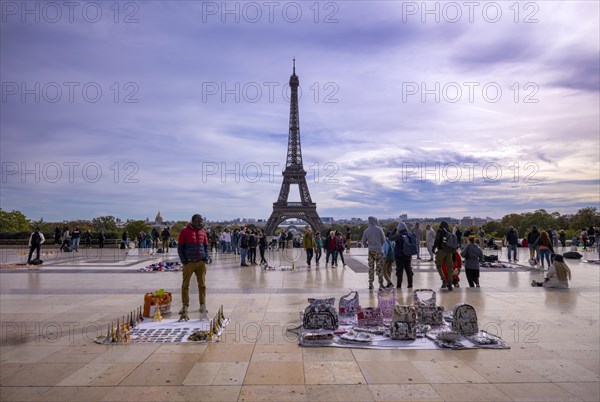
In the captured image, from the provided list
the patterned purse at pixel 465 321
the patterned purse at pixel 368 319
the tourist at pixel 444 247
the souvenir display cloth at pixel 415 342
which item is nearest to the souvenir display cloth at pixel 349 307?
the patterned purse at pixel 368 319

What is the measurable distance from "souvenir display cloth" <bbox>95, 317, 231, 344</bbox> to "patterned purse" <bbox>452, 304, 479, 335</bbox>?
3582mm

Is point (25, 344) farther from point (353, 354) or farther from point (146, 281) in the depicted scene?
point (146, 281)

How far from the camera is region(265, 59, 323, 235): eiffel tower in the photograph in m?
59.2

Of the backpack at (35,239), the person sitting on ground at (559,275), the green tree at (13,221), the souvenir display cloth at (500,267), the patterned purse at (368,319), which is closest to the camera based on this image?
the patterned purse at (368,319)

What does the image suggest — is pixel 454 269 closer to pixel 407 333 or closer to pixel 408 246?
pixel 408 246

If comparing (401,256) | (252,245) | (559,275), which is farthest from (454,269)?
(252,245)

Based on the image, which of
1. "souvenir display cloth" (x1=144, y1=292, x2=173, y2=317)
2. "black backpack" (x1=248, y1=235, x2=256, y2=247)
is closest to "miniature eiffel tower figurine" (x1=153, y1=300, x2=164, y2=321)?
"souvenir display cloth" (x1=144, y1=292, x2=173, y2=317)

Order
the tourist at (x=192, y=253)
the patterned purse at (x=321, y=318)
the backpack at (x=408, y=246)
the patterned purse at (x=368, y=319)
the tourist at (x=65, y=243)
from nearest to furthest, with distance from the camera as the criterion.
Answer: the patterned purse at (x=321, y=318) → the patterned purse at (x=368, y=319) → the tourist at (x=192, y=253) → the backpack at (x=408, y=246) → the tourist at (x=65, y=243)

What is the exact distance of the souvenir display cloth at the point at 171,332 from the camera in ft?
21.4

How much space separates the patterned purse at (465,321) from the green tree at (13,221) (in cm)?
5604

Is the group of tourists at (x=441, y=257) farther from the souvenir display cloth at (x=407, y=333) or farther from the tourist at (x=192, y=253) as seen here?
the tourist at (x=192, y=253)

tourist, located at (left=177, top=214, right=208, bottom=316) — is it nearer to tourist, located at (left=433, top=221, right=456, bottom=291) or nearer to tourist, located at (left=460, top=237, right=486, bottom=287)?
tourist, located at (left=433, top=221, right=456, bottom=291)

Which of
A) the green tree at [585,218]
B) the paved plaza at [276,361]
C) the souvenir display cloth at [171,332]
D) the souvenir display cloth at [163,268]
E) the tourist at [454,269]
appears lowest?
the paved plaza at [276,361]

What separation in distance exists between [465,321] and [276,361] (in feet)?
9.80
